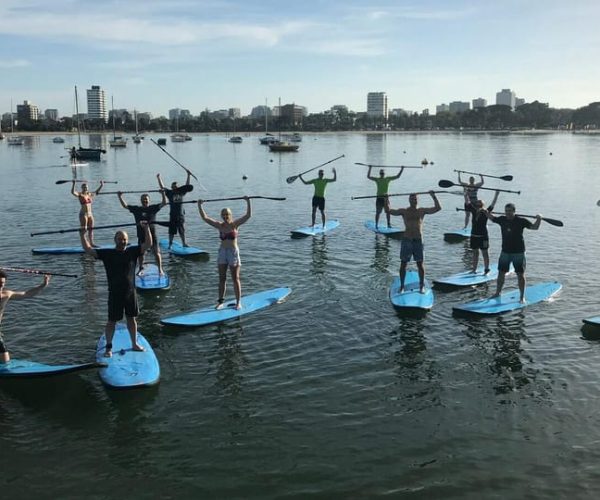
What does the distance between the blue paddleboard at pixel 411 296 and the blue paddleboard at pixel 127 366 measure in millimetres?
6195

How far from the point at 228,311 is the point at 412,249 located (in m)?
4.88

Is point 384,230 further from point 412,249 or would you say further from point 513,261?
point 513,261

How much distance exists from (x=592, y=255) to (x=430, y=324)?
10.0 metres

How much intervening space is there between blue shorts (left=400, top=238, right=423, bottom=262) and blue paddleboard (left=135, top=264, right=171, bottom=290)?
652 cm

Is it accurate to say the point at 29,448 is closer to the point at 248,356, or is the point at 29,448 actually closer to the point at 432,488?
the point at 248,356

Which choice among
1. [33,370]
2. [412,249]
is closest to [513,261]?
[412,249]

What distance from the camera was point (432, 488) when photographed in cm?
730

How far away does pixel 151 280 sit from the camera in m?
15.8

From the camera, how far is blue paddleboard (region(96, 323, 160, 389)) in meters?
9.60

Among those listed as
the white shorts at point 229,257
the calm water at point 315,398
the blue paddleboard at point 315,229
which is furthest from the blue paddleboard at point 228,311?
the blue paddleboard at point 315,229

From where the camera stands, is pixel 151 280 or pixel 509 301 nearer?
pixel 509 301

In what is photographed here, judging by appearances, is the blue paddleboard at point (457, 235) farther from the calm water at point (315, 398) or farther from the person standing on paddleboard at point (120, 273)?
the person standing on paddleboard at point (120, 273)

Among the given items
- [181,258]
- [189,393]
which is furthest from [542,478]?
[181,258]

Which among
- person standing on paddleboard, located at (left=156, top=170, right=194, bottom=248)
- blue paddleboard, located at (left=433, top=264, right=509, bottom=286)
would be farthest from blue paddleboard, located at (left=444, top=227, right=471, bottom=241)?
person standing on paddleboard, located at (left=156, top=170, right=194, bottom=248)
